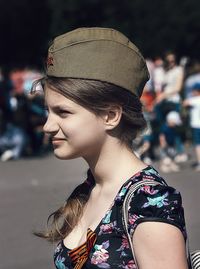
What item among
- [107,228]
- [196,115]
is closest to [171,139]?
[196,115]

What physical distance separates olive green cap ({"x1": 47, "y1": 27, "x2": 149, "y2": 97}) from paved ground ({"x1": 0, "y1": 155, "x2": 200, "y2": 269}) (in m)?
4.77

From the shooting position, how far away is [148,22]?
31.1m

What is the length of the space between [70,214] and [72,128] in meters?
0.38

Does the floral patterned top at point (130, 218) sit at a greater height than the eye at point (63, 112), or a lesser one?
lesser

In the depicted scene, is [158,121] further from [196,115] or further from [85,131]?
[85,131]

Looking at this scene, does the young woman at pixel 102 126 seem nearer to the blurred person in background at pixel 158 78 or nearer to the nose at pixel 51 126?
the nose at pixel 51 126

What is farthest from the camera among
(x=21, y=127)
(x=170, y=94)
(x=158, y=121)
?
(x=21, y=127)

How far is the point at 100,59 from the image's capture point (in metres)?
2.61

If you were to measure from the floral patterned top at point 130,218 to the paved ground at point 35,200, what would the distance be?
4.74 m

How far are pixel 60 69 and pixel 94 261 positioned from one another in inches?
23.3

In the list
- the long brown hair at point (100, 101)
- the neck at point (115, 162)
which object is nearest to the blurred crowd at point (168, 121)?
the long brown hair at point (100, 101)

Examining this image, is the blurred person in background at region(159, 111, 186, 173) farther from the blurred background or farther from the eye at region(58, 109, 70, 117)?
the eye at region(58, 109, 70, 117)

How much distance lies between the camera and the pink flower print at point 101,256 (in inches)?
101

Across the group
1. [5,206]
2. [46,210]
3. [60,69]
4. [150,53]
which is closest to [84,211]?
[60,69]
